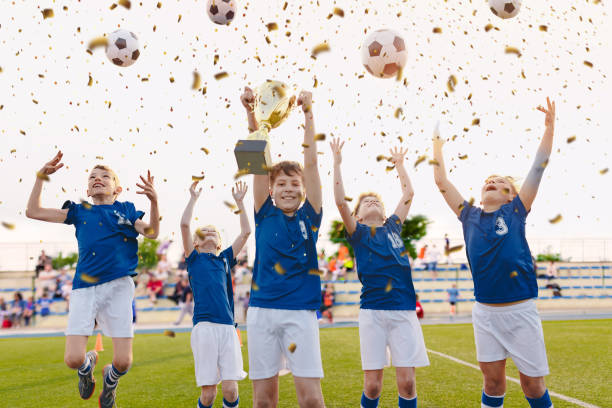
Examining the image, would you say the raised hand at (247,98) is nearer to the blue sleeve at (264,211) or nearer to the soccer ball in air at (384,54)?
the blue sleeve at (264,211)

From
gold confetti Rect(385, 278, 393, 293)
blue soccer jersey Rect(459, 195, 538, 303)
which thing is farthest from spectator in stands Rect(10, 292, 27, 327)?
blue soccer jersey Rect(459, 195, 538, 303)

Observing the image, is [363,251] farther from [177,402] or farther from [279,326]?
[177,402]

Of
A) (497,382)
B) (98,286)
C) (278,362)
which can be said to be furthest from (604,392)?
(98,286)

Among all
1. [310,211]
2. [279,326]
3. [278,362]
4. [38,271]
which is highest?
[310,211]

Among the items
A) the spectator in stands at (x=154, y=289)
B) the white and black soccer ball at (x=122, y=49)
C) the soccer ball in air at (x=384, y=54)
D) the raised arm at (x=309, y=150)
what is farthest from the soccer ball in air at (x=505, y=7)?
the spectator in stands at (x=154, y=289)

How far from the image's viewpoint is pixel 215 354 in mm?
5840

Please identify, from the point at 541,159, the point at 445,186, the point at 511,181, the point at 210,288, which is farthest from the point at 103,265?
the point at 541,159

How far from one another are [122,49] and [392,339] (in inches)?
→ 195

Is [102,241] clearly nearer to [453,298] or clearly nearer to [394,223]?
[394,223]

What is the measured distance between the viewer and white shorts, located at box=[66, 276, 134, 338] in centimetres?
579

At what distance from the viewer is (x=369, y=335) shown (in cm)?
552

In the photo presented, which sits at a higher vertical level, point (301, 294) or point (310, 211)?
point (310, 211)

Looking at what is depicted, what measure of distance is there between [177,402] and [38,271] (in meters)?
26.1

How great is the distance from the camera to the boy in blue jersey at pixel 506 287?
15.4 feet
